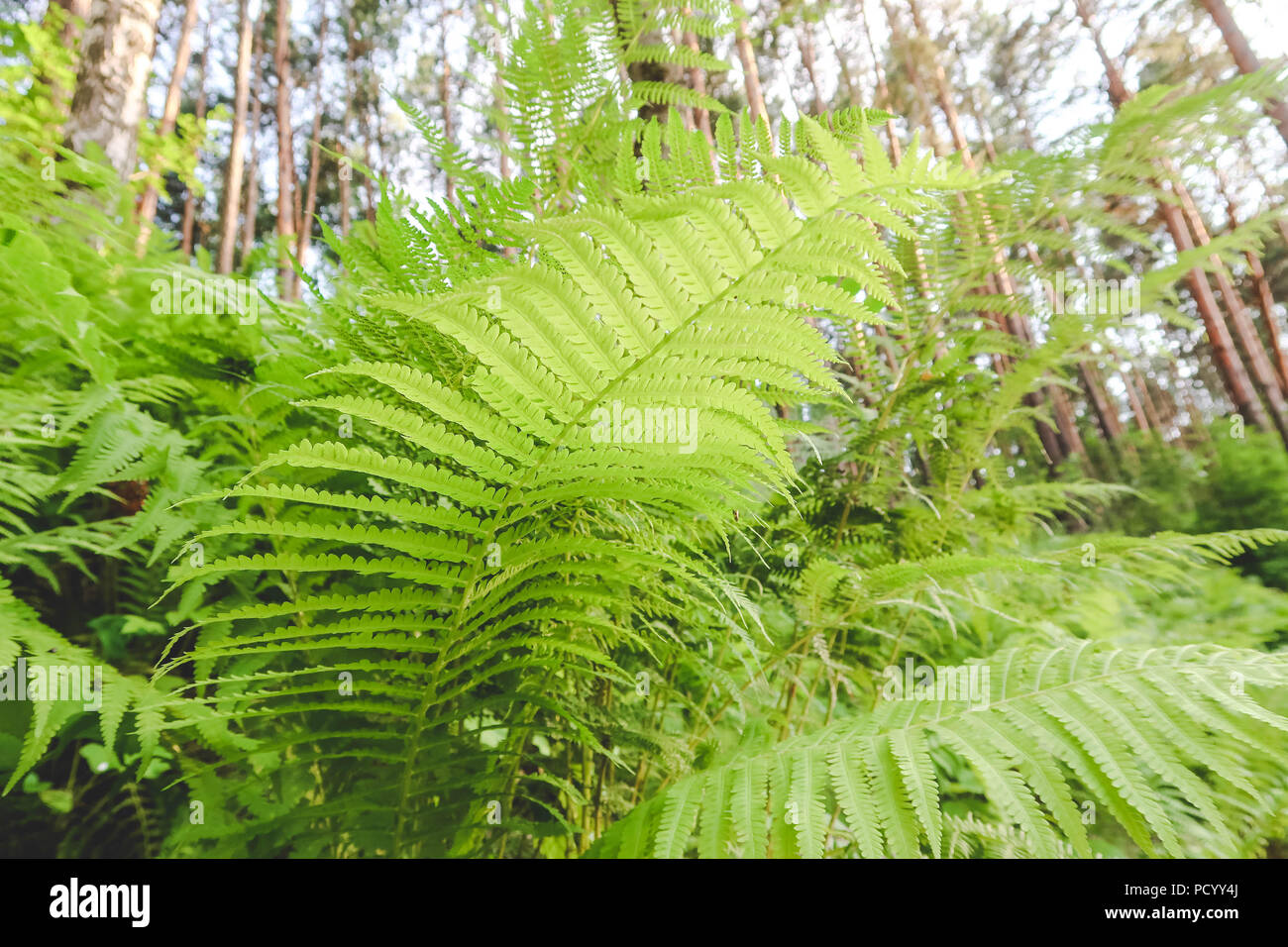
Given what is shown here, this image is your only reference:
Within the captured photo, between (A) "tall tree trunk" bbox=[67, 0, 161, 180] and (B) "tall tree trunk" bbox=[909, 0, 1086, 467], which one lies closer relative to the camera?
(A) "tall tree trunk" bbox=[67, 0, 161, 180]

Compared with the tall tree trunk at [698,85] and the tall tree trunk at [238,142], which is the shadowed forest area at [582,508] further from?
the tall tree trunk at [238,142]

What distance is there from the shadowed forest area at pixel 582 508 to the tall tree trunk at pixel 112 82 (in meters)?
0.66

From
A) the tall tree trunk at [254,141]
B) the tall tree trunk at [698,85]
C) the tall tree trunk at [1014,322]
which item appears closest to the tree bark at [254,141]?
the tall tree trunk at [254,141]

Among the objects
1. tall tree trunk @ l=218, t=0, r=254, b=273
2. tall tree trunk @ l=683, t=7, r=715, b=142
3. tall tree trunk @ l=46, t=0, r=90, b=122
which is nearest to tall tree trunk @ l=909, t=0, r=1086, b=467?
tall tree trunk @ l=683, t=7, r=715, b=142

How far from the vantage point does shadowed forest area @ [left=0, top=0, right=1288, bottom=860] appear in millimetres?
662

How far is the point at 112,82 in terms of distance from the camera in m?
2.84

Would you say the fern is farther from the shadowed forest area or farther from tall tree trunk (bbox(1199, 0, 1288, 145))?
tall tree trunk (bbox(1199, 0, 1288, 145))

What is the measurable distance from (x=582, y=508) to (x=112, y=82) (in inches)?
140

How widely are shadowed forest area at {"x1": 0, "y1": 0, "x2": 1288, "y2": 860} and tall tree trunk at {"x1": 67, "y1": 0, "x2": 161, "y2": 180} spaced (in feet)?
2.17

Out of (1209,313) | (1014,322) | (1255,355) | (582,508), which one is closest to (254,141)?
(1014,322)

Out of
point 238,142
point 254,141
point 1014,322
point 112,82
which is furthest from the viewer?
point 254,141

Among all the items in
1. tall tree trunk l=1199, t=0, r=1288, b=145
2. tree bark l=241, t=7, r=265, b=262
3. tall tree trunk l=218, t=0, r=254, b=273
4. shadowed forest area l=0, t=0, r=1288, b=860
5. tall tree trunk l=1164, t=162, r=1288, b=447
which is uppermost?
tree bark l=241, t=7, r=265, b=262

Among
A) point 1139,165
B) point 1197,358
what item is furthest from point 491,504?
point 1197,358

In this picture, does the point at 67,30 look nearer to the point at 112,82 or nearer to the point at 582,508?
the point at 112,82
